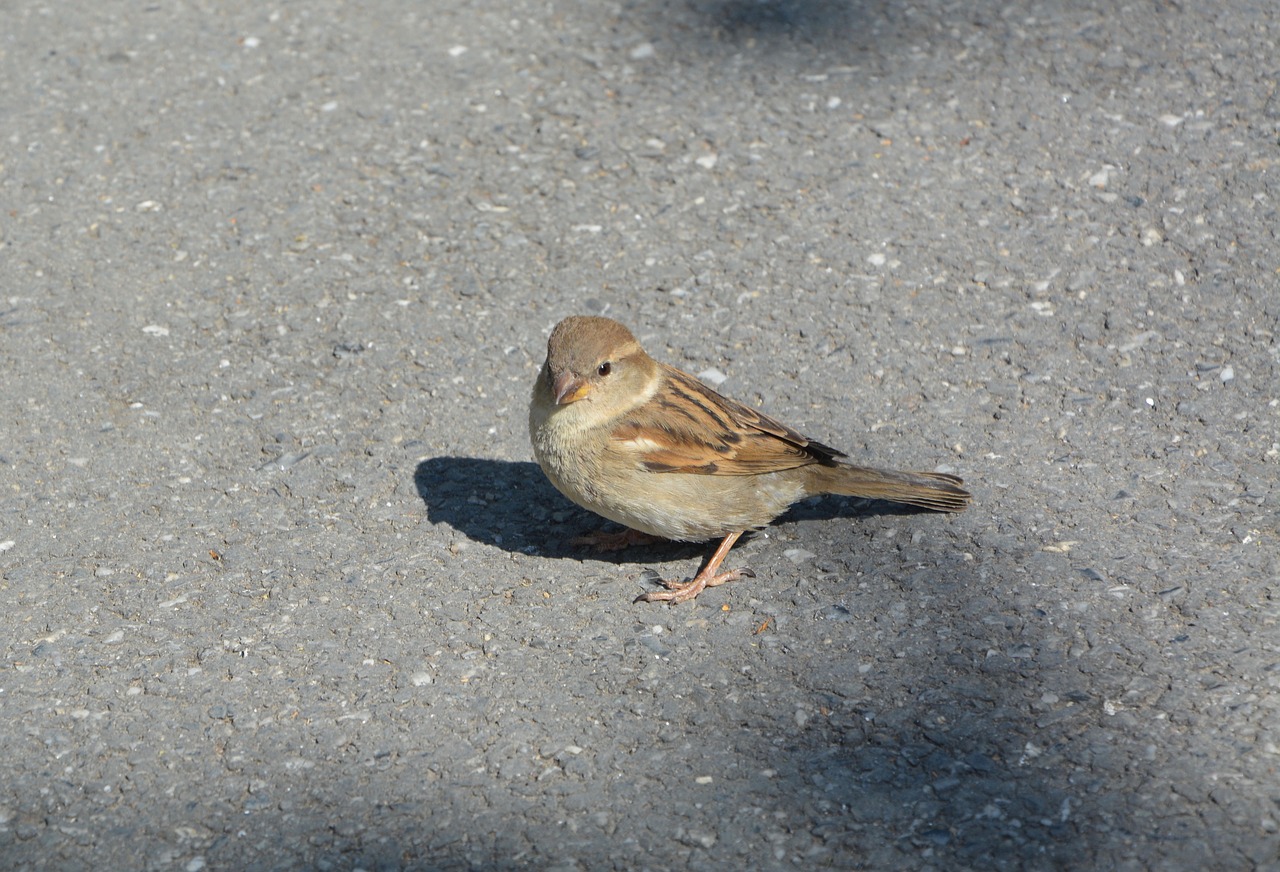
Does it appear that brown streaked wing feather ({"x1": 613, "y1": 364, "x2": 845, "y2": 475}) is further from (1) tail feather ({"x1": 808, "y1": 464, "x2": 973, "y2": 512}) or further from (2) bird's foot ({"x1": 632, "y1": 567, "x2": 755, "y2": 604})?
(2) bird's foot ({"x1": 632, "y1": 567, "x2": 755, "y2": 604})

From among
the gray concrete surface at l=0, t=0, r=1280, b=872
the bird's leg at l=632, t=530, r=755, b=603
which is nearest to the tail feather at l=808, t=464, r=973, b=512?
the gray concrete surface at l=0, t=0, r=1280, b=872

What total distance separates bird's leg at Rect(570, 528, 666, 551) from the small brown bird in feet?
0.86

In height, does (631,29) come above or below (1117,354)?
above

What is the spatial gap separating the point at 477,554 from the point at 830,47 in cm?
392

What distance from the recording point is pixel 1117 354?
17.4ft

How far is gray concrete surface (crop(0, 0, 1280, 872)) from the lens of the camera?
358 cm

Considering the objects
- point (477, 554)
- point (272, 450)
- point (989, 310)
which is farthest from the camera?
point (989, 310)

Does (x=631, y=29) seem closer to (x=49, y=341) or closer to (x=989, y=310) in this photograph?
(x=989, y=310)

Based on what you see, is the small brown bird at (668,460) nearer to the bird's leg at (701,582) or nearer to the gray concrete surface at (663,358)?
the bird's leg at (701,582)

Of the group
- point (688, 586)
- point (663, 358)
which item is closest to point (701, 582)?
point (688, 586)

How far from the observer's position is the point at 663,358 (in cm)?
554

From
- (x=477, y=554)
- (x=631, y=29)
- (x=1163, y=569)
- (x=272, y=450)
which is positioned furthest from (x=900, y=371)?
(x=631, y=29)

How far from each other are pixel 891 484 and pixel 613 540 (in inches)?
40.6

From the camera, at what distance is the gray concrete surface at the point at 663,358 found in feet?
11.8
